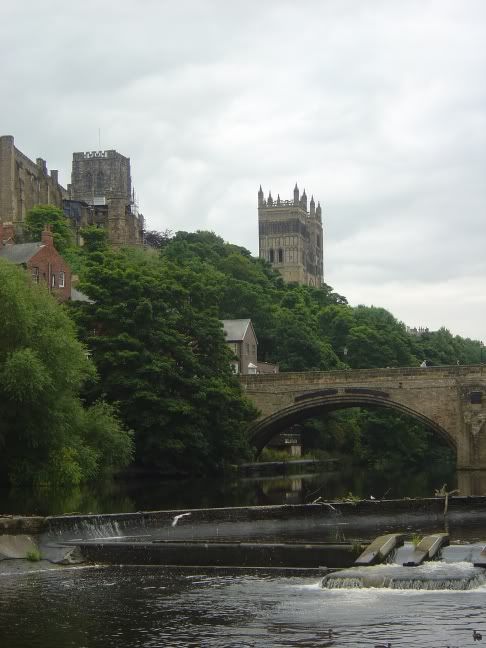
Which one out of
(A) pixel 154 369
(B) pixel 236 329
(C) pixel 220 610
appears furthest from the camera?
(B) pixel 236 329

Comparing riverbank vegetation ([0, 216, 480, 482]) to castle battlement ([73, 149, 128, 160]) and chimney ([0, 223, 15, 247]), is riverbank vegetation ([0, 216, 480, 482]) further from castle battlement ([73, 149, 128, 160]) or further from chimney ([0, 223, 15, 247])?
castle battlement ([73, 149, 128, 160])

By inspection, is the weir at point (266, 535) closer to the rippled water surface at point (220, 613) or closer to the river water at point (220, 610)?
the river water at point (220, 610)

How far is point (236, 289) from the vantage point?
109188 millimetres

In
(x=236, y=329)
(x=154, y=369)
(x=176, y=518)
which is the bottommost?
(x=176, y=518)

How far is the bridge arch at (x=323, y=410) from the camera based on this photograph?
2945 inches

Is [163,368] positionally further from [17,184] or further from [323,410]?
[17,184]

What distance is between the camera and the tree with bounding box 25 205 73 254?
11063cm

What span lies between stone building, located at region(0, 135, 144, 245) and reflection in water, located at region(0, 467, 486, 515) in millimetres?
47441

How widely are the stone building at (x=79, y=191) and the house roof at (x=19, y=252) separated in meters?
21.1

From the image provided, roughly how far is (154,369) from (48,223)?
53375 millimetres

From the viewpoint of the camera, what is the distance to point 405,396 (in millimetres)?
74875

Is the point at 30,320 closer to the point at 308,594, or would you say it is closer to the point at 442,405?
the point at 308,594

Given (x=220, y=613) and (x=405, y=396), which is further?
(x=405, y=396)

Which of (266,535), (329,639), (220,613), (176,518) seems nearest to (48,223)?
(176,518)
